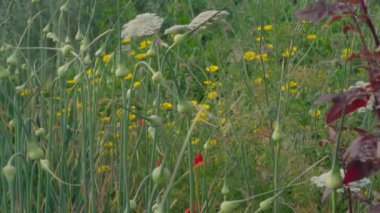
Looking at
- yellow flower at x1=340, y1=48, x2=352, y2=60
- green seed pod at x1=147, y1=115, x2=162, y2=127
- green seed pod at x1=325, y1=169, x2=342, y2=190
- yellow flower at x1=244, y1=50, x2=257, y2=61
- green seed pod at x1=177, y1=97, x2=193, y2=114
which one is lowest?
yellow flower at x1=244, y1=50, x2=257, y2=61

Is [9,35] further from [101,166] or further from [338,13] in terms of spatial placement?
[338,13]

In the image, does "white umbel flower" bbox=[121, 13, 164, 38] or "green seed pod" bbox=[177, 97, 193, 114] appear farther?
"white umbel flower" bbox=[121, 13, 164, 38]

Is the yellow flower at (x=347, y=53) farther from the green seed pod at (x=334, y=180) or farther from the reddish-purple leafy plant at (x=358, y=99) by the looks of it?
the green seed pod at (x=334, y=180)

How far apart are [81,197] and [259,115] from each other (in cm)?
50

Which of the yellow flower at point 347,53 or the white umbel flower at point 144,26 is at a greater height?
the white umbel flower at point 144,26

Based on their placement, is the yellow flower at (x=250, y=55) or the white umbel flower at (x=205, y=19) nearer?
the white umbel flower at (x=205, y=19)

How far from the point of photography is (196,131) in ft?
8.76

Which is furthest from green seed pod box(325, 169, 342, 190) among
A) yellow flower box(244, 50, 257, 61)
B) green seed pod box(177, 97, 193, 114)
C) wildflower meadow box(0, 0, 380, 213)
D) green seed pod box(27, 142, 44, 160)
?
yellow flower box(244, 50, 257, 61)

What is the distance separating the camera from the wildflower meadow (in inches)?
54.6

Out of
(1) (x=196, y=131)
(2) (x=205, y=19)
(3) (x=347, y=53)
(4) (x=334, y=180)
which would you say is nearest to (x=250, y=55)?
(1) (x=196, y=131)

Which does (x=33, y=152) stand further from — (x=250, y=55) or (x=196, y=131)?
(x=250, y=55)

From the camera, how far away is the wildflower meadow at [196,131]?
4.55 feet

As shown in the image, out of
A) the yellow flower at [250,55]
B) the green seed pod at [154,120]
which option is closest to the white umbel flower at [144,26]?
the green seed pod at [154,120]

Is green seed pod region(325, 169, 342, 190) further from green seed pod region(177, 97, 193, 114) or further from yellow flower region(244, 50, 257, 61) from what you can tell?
yellow flower region(244, 50, 257, 61)
